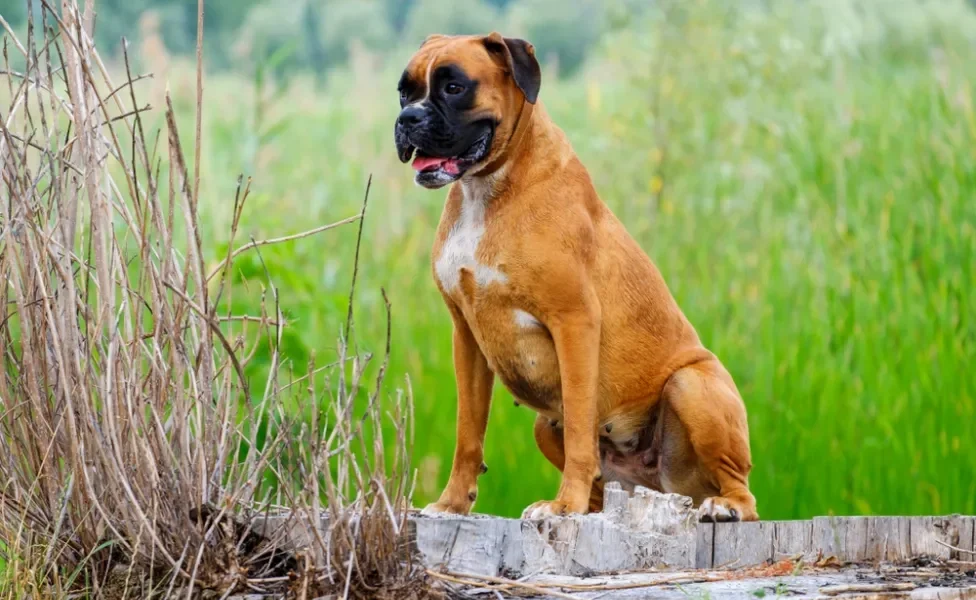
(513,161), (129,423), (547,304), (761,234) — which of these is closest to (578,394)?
(547,304)

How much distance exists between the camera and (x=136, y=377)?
3.26 metres

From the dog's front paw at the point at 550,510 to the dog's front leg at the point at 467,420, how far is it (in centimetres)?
39

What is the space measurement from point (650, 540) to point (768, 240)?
18.7 feet

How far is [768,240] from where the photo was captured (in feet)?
29.3

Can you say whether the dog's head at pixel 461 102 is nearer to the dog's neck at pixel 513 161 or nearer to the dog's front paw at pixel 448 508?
the dog's neck at pixel 513 161

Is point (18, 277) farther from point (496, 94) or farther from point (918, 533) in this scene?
point (918, 533)

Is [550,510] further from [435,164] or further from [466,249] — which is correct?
[435,164]

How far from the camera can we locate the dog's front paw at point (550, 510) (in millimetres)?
3629

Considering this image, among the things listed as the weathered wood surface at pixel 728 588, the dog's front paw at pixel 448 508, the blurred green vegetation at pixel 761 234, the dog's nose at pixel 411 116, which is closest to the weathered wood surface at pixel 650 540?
the weathered wood surface at pixel 728 588

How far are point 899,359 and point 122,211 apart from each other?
4699 mm

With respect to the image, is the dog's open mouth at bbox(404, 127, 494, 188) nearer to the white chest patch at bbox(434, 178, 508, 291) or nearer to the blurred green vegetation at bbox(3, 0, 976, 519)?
the white chest patch at bbox(434, 178, 508, 291)

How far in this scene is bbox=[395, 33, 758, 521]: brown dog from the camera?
12.3ft

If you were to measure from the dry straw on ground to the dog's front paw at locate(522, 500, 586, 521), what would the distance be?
1.94ft

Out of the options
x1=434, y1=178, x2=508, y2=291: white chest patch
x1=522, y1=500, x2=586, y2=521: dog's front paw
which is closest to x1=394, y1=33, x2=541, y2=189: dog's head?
x1=434, y1=178, x2=508, y2=291: white chest patch
